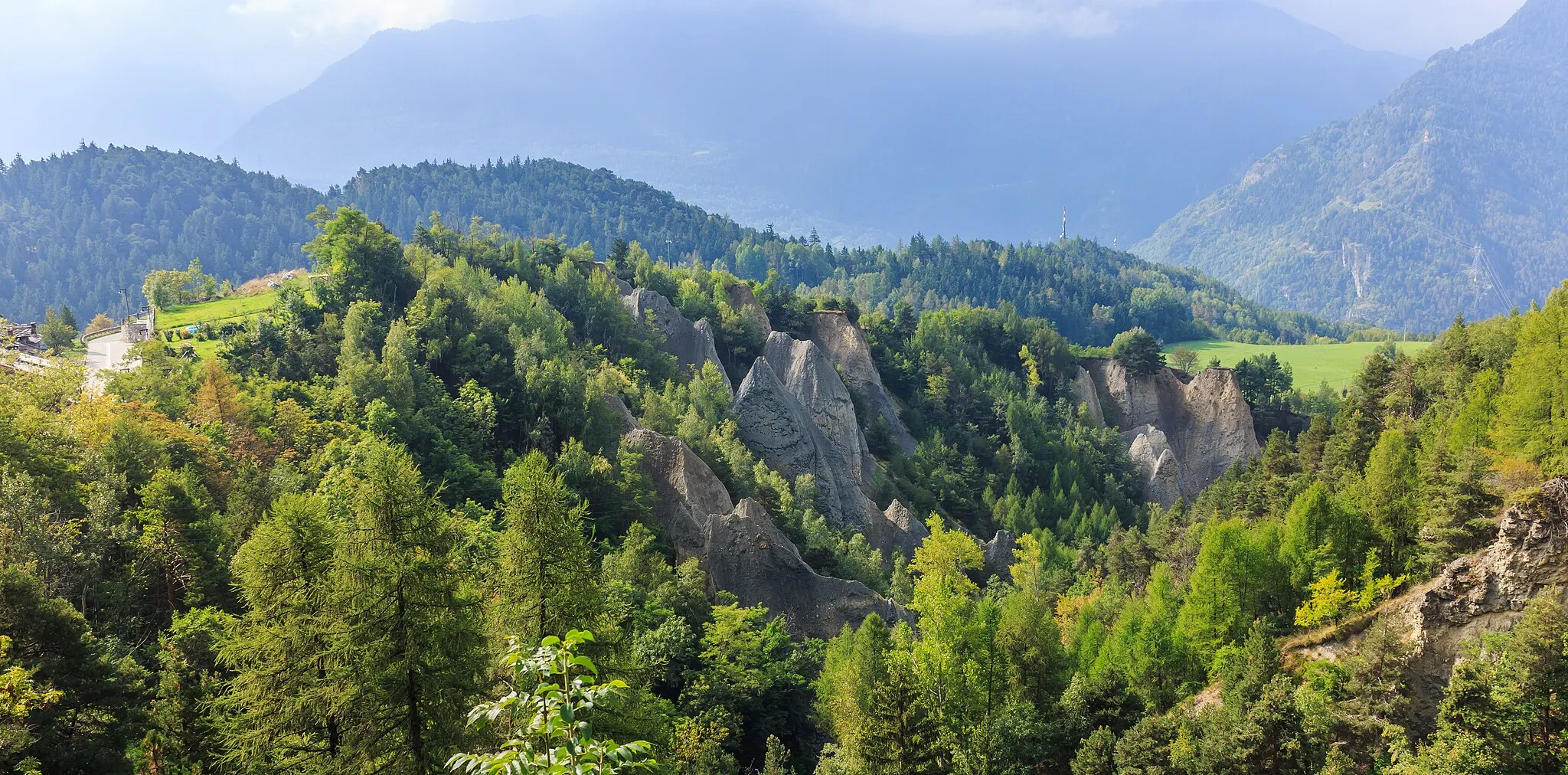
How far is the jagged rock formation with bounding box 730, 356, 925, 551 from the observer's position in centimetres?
6644

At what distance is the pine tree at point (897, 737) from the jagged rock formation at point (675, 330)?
5567 cm

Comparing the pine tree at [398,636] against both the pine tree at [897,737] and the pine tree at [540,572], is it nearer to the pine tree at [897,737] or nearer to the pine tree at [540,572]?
the pine tree at [540,572]

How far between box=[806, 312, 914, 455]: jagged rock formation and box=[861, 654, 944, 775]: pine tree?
55.7 metres

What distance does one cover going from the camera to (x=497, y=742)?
22094 mm

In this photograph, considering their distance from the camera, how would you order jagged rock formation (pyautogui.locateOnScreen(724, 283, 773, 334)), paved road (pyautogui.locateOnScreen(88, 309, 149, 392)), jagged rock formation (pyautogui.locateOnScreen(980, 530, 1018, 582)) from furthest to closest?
jagged rock formation (pyautogui.locateOnScreen(724, 283, 773, 334)) < jagged rock formation (pyautogui.locateOnScreen(980, 530, 1018, 582)) < paved road (pyautogui.locateOnScreen(88, 309, 149, 392))

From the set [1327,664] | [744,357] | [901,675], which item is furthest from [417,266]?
[1327,664]

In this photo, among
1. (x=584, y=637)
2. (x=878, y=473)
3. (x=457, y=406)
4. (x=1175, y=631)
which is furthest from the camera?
(x=878, y=473)

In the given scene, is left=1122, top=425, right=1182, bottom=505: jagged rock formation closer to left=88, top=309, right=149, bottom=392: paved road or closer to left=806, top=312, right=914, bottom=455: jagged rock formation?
left=806, top=312, right=914, bottom=455: jagged rock formation

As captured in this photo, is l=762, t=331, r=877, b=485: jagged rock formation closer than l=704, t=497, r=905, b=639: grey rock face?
No

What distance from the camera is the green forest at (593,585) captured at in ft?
65.0

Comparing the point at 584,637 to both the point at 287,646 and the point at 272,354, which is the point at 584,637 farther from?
the point at 272,354

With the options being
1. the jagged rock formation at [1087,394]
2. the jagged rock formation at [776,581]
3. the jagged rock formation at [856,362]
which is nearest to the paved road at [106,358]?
the jagged rock formation at [776,581]

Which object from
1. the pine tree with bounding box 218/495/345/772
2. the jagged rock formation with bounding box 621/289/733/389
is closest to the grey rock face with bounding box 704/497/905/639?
the pine tree with bounding box 218/495/345/772

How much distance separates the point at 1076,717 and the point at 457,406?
115ft
